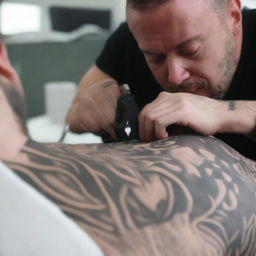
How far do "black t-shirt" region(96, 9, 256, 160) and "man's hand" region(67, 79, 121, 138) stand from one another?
10.4 inches

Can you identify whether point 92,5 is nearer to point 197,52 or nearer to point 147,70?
point 147,70

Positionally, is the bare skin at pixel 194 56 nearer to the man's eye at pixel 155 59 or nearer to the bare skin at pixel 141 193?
the man's eye at pixel 155 59

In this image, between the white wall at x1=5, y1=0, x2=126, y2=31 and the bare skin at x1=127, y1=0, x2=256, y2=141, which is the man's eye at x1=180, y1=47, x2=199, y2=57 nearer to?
the bare skin at x1=127, y1=0, x2=256, y2=141

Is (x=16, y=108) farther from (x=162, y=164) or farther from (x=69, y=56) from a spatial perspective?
(x=69, y=56)

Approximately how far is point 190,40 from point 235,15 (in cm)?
22

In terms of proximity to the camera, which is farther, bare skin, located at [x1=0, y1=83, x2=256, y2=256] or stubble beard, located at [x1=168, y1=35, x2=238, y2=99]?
stubble beard, located at [x1=168, y1=35, x2=238, y2=99]

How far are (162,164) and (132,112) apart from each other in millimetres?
288

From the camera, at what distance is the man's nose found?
3.64 feet

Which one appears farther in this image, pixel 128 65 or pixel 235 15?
pixel 128 65

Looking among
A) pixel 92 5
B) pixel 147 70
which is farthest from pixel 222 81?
pixel 92 5

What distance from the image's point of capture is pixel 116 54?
1.53 meters

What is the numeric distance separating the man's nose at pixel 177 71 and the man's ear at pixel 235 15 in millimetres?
197

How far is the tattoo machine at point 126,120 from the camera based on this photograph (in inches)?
33.0

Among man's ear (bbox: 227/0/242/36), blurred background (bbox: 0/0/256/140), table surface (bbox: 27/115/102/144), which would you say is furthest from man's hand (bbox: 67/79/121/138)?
blurred background (bbox: 0/0/256/140)
